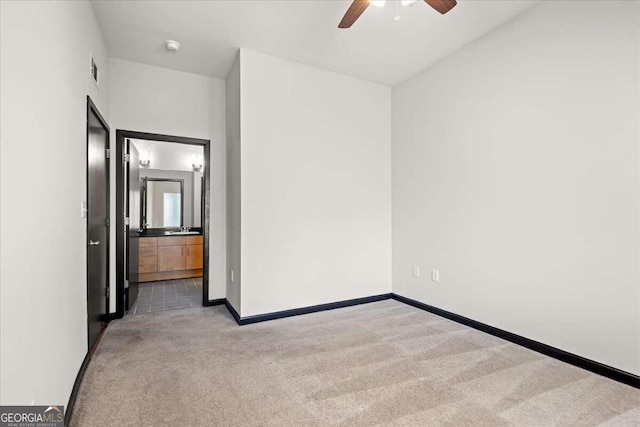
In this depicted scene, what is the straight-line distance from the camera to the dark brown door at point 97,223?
8.18 feet

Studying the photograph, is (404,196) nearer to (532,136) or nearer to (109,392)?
(532,136)

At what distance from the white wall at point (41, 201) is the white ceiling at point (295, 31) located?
0.71m

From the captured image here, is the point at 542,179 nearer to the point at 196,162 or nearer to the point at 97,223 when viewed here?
the point at 97,223

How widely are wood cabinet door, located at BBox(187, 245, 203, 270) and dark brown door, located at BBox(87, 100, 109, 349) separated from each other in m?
2.12

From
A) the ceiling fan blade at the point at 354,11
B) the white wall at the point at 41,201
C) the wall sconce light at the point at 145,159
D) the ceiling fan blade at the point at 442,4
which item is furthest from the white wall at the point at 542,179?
the wall sconce light at the point at 145,159

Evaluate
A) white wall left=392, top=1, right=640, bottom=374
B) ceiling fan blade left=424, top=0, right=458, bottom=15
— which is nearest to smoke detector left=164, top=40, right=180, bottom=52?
ceiling fan blade left=424, top=0, right=458, bottom=15

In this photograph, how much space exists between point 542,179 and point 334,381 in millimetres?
2304

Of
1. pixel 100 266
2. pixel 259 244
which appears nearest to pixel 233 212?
pixel 259 244

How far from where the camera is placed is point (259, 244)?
Result: 3387mm

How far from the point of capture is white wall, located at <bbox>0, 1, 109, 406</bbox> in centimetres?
113

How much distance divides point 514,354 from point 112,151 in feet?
14.4

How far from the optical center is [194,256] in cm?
551

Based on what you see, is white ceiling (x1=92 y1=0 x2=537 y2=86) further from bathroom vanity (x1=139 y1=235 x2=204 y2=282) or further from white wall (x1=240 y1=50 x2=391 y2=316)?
bathroom vanity (x1=139 y1=235 x2=204 y2=282)

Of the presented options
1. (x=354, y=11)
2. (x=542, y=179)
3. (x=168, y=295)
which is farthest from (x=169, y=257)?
(x=542, y=179)
